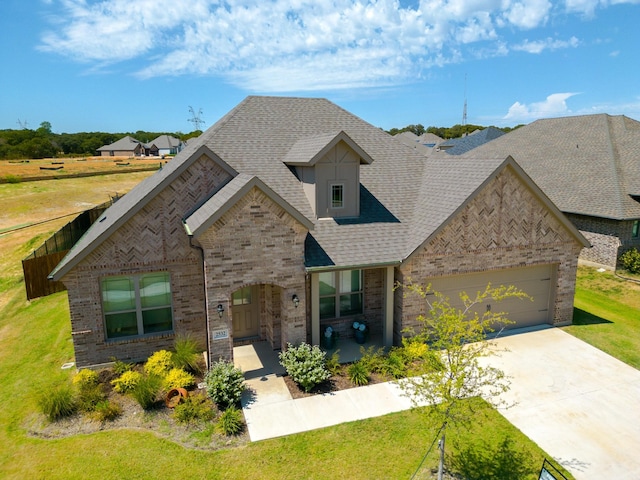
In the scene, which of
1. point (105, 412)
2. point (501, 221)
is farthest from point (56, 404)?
point (501, 221)

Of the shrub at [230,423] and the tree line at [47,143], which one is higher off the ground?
the tree line at [47,143]

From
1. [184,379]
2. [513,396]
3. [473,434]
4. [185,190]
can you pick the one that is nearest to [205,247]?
[185,190]

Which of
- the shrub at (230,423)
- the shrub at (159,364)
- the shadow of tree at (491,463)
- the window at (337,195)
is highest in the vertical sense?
the window at (337,195)

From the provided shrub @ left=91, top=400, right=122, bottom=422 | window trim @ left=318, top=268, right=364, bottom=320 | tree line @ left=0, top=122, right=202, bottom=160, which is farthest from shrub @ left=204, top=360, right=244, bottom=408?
tree line @ left=0, top=122, right=202, bottom=160

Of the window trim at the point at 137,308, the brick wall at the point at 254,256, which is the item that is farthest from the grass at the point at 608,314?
the window trim at the point at 137,308

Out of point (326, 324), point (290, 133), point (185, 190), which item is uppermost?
point (290, 133)

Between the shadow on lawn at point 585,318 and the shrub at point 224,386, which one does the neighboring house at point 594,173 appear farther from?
the shrub at point 224,386

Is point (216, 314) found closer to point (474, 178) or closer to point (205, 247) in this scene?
point (205, 247)
